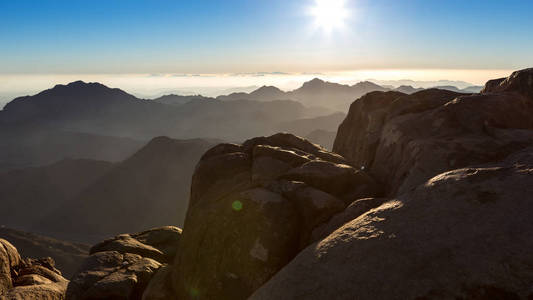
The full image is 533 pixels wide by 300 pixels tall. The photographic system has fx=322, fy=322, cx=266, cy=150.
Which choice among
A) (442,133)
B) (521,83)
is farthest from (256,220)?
(521,83)

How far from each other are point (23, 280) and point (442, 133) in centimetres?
2461

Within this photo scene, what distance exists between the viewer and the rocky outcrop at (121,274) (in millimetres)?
15453

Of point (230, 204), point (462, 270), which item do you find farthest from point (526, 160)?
point (230, 204)

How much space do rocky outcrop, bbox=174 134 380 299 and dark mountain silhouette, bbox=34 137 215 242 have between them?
397 feet

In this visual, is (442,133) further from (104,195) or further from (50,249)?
(104,195)

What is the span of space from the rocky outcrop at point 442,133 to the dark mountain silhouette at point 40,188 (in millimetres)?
169971

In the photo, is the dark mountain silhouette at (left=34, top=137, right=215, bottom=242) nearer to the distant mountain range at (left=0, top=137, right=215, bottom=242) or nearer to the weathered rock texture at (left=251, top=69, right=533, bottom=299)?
the distant mountain range at (left=0, top=137, right=215, bottom=242)

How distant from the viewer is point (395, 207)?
1059 centimetres

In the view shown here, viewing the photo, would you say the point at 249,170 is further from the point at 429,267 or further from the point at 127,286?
the point at 429,267

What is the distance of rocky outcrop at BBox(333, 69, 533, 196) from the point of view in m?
13.3

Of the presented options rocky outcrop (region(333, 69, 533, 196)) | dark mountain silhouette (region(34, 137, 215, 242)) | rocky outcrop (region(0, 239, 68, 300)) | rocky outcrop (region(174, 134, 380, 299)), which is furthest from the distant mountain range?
rocky outcrop (region(333, 69, 533, 196))

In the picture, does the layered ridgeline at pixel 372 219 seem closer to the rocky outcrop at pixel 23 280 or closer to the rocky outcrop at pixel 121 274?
the rocky outcrop at pixel 121 274

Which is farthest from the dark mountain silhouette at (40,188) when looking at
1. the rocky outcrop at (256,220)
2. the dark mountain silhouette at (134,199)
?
the rocky outcrop at (256,220)

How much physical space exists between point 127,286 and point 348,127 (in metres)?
21.9
